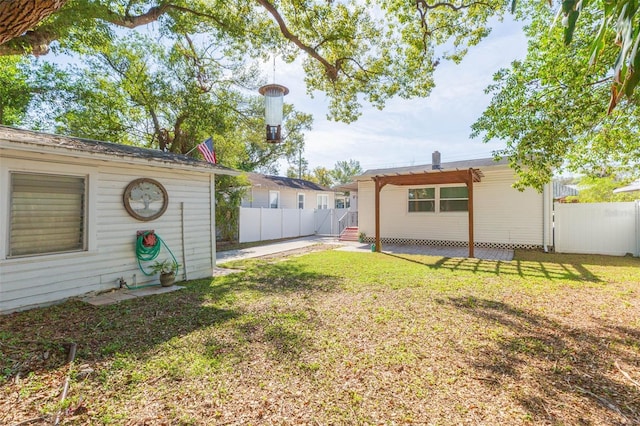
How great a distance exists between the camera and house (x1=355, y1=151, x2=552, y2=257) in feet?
35.1

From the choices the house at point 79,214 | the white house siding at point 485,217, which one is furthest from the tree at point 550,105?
the house at point 79,214

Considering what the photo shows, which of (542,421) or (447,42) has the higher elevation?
(447,42)

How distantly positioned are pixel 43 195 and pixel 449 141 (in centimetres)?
2090

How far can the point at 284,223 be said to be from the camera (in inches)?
662

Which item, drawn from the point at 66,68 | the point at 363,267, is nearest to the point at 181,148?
the point at 66,68

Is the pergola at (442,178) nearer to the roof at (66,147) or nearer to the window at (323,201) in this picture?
the roof at (66,147)

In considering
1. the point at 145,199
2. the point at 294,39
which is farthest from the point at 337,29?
the point at 145,199

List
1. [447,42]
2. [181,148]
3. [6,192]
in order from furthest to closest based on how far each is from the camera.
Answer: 1. [181,148]
2. [447,42]
3. [6,192]

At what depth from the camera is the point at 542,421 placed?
2.20 metres

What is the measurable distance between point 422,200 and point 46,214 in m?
12.1

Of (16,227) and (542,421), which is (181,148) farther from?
(542,421)

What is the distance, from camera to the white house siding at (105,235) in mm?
4512

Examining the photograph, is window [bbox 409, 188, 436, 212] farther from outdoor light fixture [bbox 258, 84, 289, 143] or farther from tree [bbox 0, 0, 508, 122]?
outdoor light fixture [bbox 258, 84, 289, 143]

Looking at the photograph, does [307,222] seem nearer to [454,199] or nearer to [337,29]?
[454,199]
